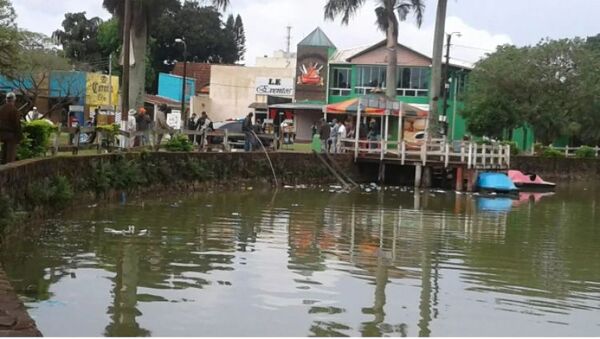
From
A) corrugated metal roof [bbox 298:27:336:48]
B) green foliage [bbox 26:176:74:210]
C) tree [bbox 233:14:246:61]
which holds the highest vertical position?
tree [bbox 233:14:246:61]

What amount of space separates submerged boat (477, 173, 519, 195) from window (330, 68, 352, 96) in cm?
2534

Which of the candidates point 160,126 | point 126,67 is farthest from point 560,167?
point 126,67

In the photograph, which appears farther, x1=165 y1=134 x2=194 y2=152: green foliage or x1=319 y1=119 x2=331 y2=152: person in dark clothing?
x1=319 y1=119 x2=331 y2=152: person in dark clothing

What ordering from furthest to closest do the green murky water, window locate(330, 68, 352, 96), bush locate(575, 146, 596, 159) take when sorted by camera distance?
window locate(330, 68, 352, 96), bush locate(575, 146, 596, 159), the green murky water

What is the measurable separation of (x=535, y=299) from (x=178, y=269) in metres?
5.00

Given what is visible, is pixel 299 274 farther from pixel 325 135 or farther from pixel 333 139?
pixel 333 139

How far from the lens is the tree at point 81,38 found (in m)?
78.5

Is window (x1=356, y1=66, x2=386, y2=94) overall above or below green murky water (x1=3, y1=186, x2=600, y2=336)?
above

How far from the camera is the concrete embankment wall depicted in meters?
46.6

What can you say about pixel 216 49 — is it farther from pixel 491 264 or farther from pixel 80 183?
pixel 491 264

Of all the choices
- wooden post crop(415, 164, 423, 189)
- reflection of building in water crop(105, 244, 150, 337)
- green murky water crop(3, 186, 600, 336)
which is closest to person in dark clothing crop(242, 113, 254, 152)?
wooden post crop(415, 164, 423, 189)

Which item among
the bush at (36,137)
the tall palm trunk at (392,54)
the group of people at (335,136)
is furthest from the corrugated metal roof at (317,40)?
the bush at (36,137)

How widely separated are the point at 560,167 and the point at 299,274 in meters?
38.2

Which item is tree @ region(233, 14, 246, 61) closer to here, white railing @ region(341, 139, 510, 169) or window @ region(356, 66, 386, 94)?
window @ region(356, 66, 386, 94)
